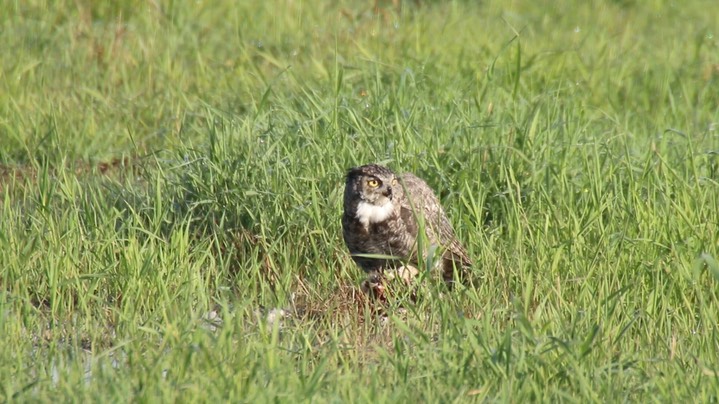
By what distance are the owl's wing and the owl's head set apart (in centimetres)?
10

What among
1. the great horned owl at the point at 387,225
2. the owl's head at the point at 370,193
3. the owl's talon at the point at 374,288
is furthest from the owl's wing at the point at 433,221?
the owl's talon at the point at 374,288

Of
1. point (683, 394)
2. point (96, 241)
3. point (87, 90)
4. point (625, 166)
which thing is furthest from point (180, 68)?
point (683, 394)

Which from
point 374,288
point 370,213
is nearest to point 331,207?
point 370,213

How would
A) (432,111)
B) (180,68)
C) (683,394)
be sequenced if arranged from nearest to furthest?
(683,394)
(432,111)
(180,68)

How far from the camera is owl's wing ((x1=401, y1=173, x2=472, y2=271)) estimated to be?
5.26 meters

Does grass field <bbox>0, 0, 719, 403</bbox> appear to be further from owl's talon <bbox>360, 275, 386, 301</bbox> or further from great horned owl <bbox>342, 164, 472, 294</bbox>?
great horned owl <bbox>342, 164, 472, 294</bbox>

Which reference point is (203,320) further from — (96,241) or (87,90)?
(87,90)

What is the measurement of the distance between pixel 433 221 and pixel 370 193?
15.2 inches

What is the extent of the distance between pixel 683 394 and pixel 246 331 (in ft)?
5.41

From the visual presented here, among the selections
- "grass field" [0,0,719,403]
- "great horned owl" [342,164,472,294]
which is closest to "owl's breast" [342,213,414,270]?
"great horned owl" [342,164,472,294]

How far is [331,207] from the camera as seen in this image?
5.59 meters

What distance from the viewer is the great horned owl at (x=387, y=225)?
511 centimetres

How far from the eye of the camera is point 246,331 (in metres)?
4.45

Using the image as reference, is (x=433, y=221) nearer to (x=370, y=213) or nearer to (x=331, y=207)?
(x=370, y=213)
